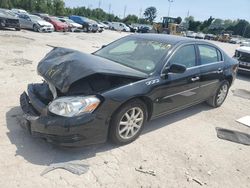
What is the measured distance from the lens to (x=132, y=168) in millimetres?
3412

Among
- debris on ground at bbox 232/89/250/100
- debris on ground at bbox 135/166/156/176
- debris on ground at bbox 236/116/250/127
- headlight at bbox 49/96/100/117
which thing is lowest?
debris on ground at bbox 135/166/156/176

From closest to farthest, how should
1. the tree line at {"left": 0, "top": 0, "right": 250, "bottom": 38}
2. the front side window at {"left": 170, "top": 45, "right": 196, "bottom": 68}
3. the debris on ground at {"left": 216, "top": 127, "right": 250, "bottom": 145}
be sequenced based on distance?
the front side window at {"left": 170, "top": 45, "right": 196, "bottom": 68}
the debris on ground at {"left": 216, "top": 127, "right": 250, "bottom": 145}
the tree line at {"left": 0, "top": 0, "right": 250, "bottom": 38}

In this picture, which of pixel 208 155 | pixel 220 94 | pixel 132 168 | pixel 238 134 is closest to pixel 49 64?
pixel 132 168

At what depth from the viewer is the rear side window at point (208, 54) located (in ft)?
17.0

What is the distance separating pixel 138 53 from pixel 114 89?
50.1 inches

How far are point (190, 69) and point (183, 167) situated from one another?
192cm

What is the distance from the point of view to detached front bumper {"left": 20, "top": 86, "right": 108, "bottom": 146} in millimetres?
3186

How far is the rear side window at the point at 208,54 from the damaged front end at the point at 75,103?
1.97 m

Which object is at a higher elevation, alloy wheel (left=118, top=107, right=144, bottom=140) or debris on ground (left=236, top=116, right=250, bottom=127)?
alloy wheel (left=118, top=107, right=144, bottom=140)

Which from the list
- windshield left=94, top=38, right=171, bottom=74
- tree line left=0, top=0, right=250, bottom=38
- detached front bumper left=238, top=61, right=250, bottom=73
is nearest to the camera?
windshield left=94, top=38, right=171, bottom=74

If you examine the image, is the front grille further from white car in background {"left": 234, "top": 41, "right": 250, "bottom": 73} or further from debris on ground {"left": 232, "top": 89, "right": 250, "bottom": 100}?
debris on ground {"left": 232, "top": 89, "right": 250, "bottom": 100}

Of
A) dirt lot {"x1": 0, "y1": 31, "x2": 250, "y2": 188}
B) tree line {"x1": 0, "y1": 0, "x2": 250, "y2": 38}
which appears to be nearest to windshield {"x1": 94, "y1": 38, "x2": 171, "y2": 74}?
dirt lot {"x1": 0, "y1": 31, "x2": 250, "y2": 188}

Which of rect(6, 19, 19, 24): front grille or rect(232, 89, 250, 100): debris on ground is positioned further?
rect(6, 19, 19, 24): front grille

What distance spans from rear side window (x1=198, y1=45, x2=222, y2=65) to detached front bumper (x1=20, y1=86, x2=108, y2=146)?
272 cm
